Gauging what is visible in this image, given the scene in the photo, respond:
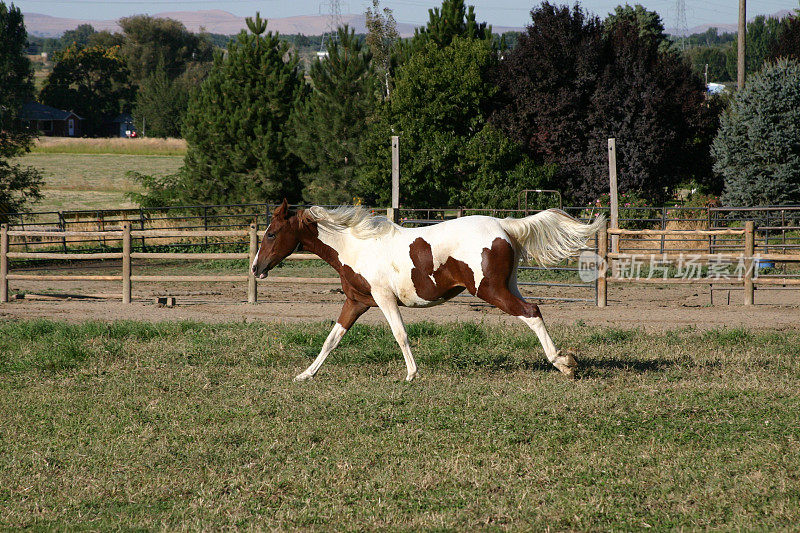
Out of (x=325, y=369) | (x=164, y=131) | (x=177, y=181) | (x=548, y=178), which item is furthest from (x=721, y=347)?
(x=164, y=131)

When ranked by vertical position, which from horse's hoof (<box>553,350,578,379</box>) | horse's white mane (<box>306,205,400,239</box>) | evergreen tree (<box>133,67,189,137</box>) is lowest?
horse's hoof (<box>553,350,578,379</box>)

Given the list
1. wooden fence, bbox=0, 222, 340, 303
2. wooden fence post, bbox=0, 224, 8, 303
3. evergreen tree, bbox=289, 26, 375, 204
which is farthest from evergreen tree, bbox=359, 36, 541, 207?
wooden fence post, bbox=0, 224, 8, 303

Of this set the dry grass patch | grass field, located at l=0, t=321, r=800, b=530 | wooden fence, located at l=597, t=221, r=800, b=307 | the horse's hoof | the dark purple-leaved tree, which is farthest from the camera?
the dry grass patch

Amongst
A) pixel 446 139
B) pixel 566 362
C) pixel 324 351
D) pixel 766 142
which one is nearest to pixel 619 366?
pixel 566 362

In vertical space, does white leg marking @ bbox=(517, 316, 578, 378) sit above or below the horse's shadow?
above

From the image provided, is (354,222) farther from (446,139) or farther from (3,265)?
(446,139)

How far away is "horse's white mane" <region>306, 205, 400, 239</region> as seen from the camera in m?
7.40

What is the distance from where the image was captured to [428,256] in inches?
280

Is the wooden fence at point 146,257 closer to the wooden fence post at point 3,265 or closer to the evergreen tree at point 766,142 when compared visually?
the wooden fence post at point 3,265

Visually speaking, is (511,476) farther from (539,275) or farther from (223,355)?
(539,275)

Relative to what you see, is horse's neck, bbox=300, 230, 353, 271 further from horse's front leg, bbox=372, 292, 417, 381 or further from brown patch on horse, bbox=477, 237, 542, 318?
brown patch on horse, bbox=477, 237, 542, 318

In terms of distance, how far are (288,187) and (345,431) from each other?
21566 mm

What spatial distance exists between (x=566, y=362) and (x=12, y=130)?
2370cm

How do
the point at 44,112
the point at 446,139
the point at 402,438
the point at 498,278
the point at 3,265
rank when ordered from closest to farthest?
the point at 402,438 < the point at 498,278 < the point at 3,265 < the point at 446,139 < the point at 44,112
